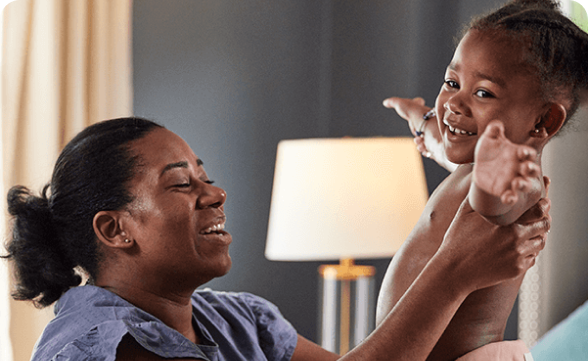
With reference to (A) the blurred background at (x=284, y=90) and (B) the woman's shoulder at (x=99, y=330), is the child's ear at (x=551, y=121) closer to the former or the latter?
(B) the woman's shoulder at (x=99, y=330)

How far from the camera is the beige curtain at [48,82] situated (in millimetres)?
1775

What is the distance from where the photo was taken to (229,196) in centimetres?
270

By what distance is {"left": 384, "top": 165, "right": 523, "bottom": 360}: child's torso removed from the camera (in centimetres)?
96

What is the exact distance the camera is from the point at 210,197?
3.82ft

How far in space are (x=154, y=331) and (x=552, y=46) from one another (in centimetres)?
77

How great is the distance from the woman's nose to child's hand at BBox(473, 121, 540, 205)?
61 centimetres

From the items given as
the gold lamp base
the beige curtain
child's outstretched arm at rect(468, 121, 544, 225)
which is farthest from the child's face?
the gold lamp base

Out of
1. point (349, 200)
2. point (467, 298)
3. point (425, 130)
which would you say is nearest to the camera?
point (467, 298)

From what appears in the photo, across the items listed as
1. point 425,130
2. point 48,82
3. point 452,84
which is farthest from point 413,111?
point 48,82

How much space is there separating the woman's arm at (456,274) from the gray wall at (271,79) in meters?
1.70

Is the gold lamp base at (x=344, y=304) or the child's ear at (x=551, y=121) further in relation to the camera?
the gold lamp base at (x=344, y=304)

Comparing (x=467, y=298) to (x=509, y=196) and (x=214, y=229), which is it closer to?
(x=509, y=196)

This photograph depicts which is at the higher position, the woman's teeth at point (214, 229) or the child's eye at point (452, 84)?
the child's eye at point (452, 84)

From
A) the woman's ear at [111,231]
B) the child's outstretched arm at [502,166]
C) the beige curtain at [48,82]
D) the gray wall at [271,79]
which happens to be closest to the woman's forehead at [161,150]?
the woman's ear at [111,231]
